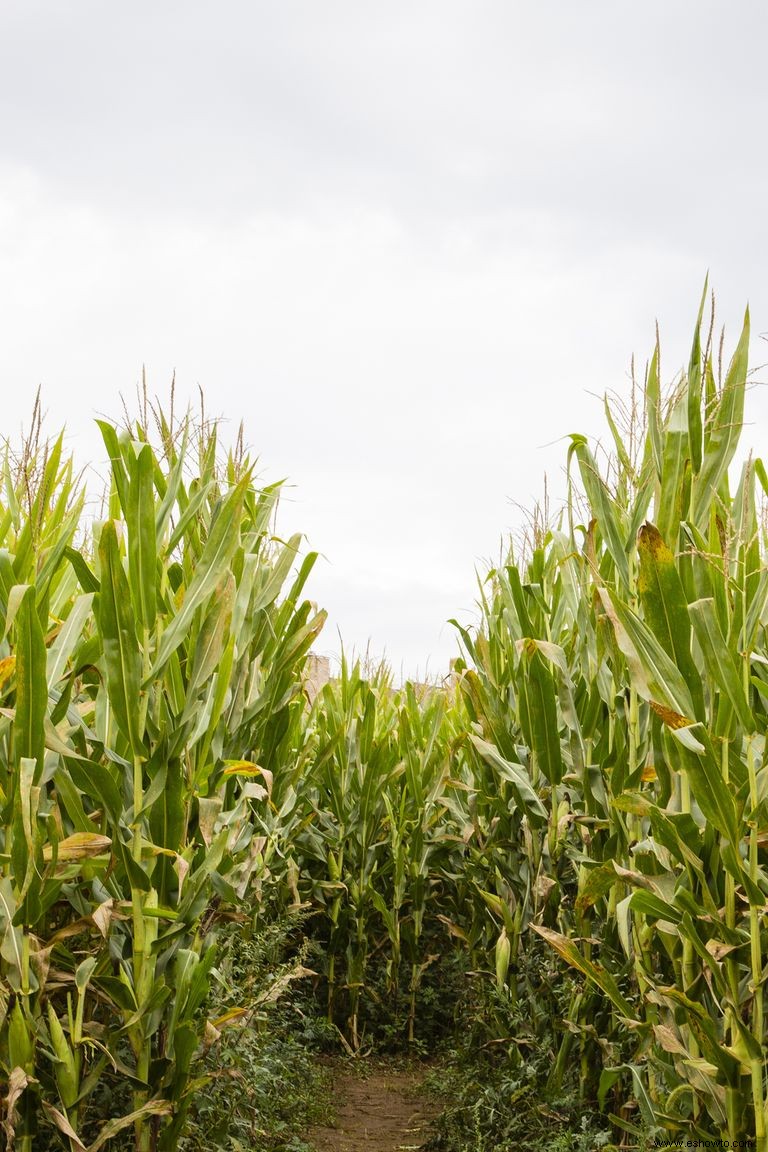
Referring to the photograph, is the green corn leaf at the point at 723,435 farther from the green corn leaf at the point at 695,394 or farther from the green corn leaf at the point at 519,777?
the green corn leaf at the point at 519,777

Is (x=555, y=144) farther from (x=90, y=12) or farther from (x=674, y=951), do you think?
(x=674, y=951)

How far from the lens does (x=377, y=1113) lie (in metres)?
4.82

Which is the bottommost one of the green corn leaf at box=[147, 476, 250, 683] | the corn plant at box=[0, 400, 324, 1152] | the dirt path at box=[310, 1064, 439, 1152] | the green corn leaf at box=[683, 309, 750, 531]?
the dirt path at box=[310, 1064, 439, 1152]

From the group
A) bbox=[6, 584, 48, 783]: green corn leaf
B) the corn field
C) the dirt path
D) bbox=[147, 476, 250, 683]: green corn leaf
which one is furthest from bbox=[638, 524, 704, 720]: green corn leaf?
the dirt path

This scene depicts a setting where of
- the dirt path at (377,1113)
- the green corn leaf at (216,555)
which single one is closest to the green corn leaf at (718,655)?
the green corn leaf at (216,555)

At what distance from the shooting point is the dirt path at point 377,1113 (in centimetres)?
434

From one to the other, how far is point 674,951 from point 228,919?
1.51 m

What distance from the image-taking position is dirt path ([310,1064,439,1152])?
4336 mm

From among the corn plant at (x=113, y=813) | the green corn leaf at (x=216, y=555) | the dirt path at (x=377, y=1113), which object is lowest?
the dirt path at (x=377, y=1113)

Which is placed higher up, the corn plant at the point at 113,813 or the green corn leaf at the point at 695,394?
the green corn leaf at the point at 695,394

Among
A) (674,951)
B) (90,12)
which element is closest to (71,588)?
(674,951)

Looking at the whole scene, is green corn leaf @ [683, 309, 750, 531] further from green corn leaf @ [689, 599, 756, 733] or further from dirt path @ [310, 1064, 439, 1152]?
dirt path @ [310, 1064, 439, 1152]

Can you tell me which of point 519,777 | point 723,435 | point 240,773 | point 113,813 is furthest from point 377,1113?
point 723,435

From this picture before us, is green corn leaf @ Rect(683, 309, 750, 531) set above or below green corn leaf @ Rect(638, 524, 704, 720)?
above
